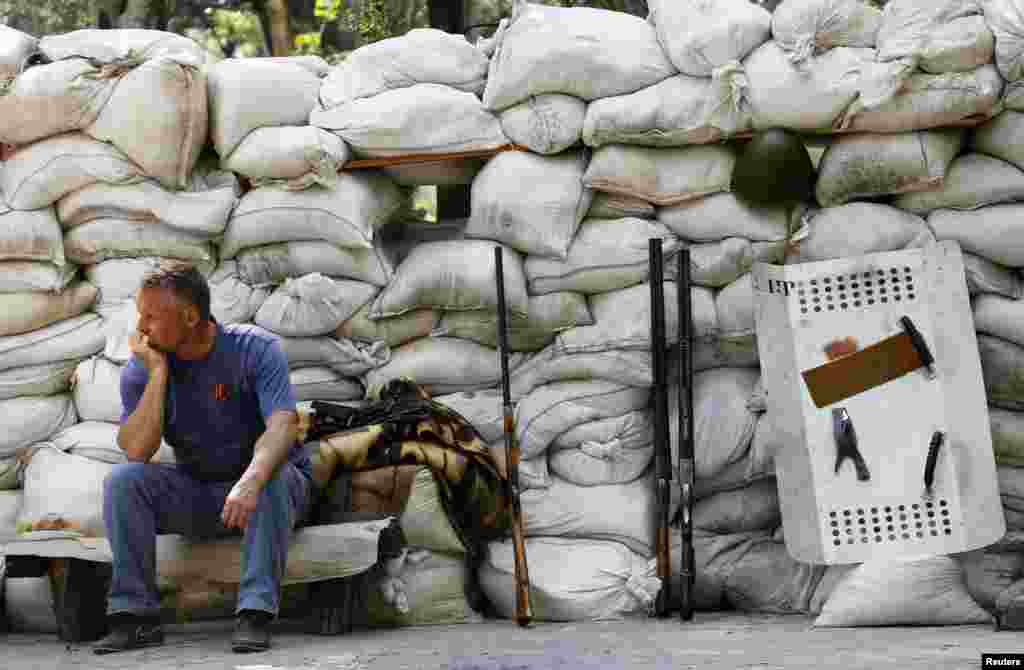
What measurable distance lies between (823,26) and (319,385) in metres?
2.03

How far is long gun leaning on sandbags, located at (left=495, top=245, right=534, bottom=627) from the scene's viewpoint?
5391 millimetres

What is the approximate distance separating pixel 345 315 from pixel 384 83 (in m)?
0.80

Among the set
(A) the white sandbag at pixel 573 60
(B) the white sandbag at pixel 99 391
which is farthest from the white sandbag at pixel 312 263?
(A) the white sandbag at pixel 573 60

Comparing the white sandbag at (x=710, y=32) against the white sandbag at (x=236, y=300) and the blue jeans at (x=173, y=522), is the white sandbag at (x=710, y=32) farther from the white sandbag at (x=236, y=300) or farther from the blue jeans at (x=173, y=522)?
the blue jeans at (x=173, y=522)

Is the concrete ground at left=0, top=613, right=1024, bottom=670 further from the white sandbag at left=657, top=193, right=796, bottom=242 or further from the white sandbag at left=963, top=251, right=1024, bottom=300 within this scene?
the white sandbag at left=657, top=193, right=796, bottom=242

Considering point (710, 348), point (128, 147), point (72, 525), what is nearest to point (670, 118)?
point (710, 348)

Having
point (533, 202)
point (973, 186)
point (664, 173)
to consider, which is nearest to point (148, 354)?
point (533, 202)

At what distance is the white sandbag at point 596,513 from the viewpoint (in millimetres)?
5609

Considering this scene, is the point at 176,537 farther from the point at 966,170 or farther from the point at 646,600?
the point at 966,170

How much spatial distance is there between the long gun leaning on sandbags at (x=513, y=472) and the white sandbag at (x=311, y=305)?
494mm

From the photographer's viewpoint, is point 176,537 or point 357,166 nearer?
point 176,537

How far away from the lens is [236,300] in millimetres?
5883

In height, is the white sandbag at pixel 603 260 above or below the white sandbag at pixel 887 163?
below

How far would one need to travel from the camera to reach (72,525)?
218 inches
